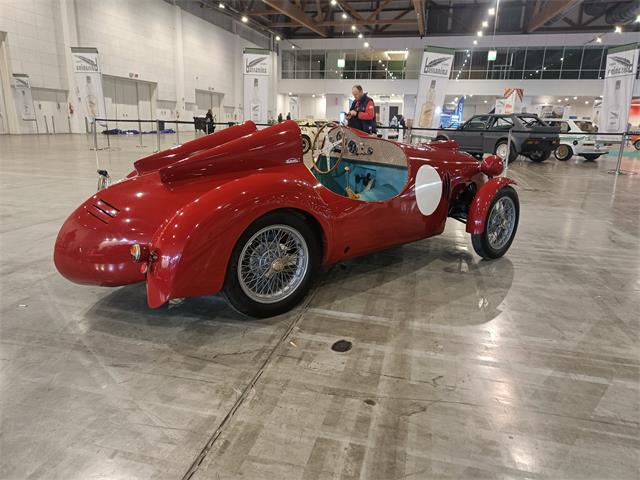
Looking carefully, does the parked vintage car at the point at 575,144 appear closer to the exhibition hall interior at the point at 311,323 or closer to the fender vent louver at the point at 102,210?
A: the exhibition hall interior at the point at 311,323

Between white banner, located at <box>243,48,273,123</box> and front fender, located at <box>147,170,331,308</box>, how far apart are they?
12.7 metres

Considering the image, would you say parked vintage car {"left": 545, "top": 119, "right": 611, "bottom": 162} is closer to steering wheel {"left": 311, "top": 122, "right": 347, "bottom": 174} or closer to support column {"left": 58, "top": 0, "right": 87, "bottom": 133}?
steering wheel {"left": 311, "top": 122, "right": 347, "bottom": 174}

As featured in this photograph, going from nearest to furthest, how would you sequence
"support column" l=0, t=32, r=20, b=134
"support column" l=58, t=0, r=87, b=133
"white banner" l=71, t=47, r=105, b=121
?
"white banner" l=71, t=47, r=105, b=121, "support column" l=0, t=32, r=20, b=134, "support column" l=58, t=0, r=87, b=133

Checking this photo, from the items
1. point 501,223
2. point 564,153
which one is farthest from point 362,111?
point 564,153

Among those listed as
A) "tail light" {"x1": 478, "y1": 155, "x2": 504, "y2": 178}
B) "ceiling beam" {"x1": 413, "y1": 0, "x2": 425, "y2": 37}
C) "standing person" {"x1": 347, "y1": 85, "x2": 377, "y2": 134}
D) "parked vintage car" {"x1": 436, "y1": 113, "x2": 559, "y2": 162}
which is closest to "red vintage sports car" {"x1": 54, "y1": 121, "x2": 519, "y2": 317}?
"tail light" {"x1": 478, "y1": 155, "x2": 504, "y2": 178}

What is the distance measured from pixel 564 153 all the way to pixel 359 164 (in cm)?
1405

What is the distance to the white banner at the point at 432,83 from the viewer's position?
12228 millimetres

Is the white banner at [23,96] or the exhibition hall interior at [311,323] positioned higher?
the white banner at [23,96]

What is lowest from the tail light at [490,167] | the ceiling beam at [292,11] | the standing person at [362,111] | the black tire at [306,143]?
the tail light at [490,167]

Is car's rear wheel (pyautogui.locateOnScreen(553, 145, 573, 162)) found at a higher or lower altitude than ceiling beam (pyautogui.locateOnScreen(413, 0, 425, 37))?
lower

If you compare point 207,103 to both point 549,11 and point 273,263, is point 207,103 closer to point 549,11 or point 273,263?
point 549,11

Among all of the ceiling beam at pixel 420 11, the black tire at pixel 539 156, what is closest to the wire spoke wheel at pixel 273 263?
the black tire at pixel 539 156

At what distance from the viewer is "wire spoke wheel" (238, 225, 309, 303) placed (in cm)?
249

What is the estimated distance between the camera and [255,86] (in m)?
14.6
